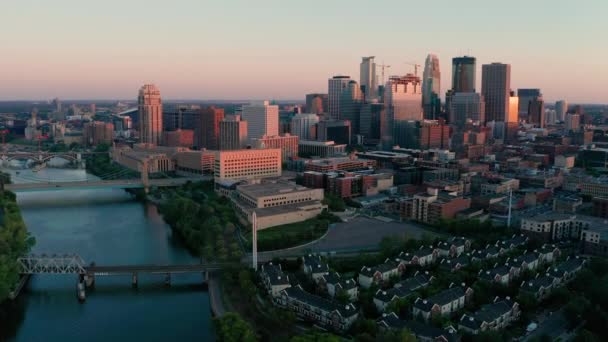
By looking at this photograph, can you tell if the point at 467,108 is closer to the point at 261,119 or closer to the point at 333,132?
the point at 333,132

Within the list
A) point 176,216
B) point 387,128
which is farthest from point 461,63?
point 176,216

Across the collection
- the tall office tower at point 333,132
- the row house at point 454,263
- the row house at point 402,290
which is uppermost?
the tall office tower at point 333,132

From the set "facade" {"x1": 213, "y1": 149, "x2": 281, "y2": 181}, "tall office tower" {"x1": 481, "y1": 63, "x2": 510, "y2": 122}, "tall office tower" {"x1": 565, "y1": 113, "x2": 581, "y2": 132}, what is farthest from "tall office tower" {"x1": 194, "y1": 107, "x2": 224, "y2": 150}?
"tall office tower" {"x1": 565, "y1": 113, "x2": 581, "y2": 132}

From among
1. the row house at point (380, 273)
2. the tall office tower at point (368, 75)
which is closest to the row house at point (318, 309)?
the row house at point (380, 273)

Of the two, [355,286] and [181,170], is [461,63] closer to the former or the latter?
[181,170]

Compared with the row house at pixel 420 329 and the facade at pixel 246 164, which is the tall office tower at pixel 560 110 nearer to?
the facade at pixel 246 164

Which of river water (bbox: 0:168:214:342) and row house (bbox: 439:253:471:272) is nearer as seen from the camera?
river water (bbox: 0:168:214:342)

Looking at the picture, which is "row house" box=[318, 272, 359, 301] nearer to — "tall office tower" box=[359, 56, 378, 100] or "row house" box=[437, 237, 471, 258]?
"row house" box=[437, 237, 471, 258]
